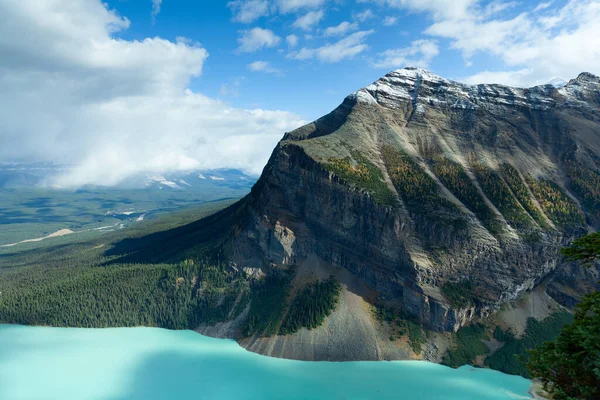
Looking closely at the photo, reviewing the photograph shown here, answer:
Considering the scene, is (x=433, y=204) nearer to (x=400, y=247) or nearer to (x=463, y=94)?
(x=400, y=247)

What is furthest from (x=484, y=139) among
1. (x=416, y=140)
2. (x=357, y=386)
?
(x=357, y=386)

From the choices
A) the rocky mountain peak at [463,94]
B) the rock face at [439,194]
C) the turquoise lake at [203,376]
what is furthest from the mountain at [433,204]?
the turquoise lake at [203,376]

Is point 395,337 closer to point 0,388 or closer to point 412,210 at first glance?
point 412,210

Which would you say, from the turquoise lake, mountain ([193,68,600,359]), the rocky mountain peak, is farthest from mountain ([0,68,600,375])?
the turquoise lake

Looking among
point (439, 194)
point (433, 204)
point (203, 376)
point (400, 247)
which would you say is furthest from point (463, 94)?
point (203, 376)

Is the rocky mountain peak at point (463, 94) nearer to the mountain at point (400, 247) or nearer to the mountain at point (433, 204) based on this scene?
the mountain at point (433, 204)

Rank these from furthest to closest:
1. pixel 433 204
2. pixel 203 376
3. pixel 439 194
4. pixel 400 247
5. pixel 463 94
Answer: pixel 463 94 → pixel 439 194 → pixel 433 204 → pixel 400 247 → pixel 203 376

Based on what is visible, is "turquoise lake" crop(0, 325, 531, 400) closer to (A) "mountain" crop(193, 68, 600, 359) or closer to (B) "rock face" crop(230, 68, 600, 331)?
(A) "mountain" crop(193, 68, 600, 359)

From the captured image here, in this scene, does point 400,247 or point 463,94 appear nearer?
point 400,247
